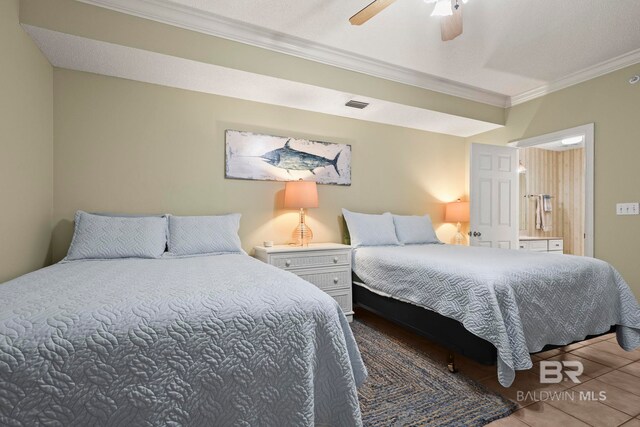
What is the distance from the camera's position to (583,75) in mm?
3340

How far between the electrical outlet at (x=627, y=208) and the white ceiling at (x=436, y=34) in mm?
1312

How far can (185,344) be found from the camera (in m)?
1.06

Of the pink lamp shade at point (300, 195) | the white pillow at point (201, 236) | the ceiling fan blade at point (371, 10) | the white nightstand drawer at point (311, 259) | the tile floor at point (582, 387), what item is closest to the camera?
the tile floor at point (582, 387)

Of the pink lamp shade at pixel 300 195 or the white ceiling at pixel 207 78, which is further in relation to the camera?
the pink lamp shade at pixel 300 195

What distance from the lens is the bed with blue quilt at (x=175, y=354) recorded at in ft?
2.97

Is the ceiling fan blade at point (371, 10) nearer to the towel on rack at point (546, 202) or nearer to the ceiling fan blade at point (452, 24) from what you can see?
the ceiling fan blade at point (452, 24)

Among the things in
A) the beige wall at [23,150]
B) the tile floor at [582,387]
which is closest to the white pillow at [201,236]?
the beige wall at [23,150]

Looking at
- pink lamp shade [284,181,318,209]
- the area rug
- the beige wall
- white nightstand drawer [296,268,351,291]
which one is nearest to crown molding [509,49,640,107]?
pink lamp shade [284,181,318,209]

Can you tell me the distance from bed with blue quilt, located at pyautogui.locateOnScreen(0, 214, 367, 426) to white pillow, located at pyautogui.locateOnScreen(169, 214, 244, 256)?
1056 mm

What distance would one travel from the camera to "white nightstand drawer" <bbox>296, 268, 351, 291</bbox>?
3027mm

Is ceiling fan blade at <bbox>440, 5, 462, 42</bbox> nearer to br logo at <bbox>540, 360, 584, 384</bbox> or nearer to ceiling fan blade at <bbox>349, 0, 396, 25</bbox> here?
ceiling fan blade at <bbox>349, 0, 396, 25</bbox>

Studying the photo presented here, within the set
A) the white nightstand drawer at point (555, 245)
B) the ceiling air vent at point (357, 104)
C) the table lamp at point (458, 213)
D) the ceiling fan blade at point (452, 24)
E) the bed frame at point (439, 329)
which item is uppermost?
the ceiling fan blade at point (452, 24)

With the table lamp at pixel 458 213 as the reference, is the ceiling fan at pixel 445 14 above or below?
above

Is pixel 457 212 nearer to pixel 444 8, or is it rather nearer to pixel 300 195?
pixel 300 195
